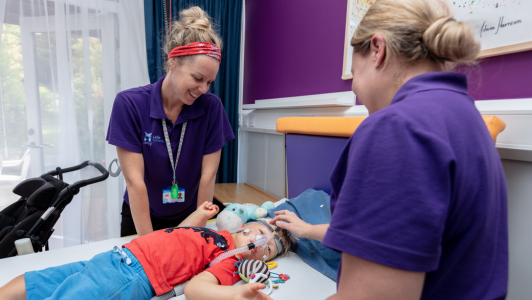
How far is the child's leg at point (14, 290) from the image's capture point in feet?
3.15

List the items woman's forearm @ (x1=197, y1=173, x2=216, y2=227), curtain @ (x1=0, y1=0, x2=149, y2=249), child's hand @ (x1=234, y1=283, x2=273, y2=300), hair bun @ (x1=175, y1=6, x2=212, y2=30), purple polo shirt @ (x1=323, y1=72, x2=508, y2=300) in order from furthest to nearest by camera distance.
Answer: curtain @ (x1=0, y1=0, x2=149, y2=249)
woman's forearm @ (x1=197, y1=173, x2=216, y2=227)
hair bun @ (x1=175, y1=6, x2=212, y2=30)
child's hand @ (x1=234, y1=283, x2=273, y2=300)
purple polo shirt @ (x1=323, y1=72, x2=508, y2=300)

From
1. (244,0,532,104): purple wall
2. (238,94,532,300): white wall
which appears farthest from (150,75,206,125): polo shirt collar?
(238,94,532,300): white wall

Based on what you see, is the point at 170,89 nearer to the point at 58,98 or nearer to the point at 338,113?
the point at 338,113

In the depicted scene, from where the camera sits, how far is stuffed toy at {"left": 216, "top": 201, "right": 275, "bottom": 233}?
1530 millimetres

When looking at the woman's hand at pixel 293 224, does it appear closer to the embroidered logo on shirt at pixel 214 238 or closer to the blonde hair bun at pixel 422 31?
the embroidered logo on shirt at pixel 214 238

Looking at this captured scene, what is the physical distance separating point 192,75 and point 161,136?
34 cm

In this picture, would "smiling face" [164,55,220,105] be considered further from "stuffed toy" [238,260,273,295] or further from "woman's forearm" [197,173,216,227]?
"stuffed toy" [238,260,273,295]

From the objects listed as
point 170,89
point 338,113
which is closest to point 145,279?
point 170,89

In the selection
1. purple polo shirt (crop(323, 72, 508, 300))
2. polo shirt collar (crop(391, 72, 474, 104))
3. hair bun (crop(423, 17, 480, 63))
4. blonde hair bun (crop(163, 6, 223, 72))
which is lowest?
purple polo shirt (crop(323, 72, 508, 300))

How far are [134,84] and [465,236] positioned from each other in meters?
2.82

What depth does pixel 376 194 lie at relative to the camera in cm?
39

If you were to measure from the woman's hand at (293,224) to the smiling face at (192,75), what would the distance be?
2.19 ft

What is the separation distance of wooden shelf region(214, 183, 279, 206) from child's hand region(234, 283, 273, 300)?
4.95 ft
